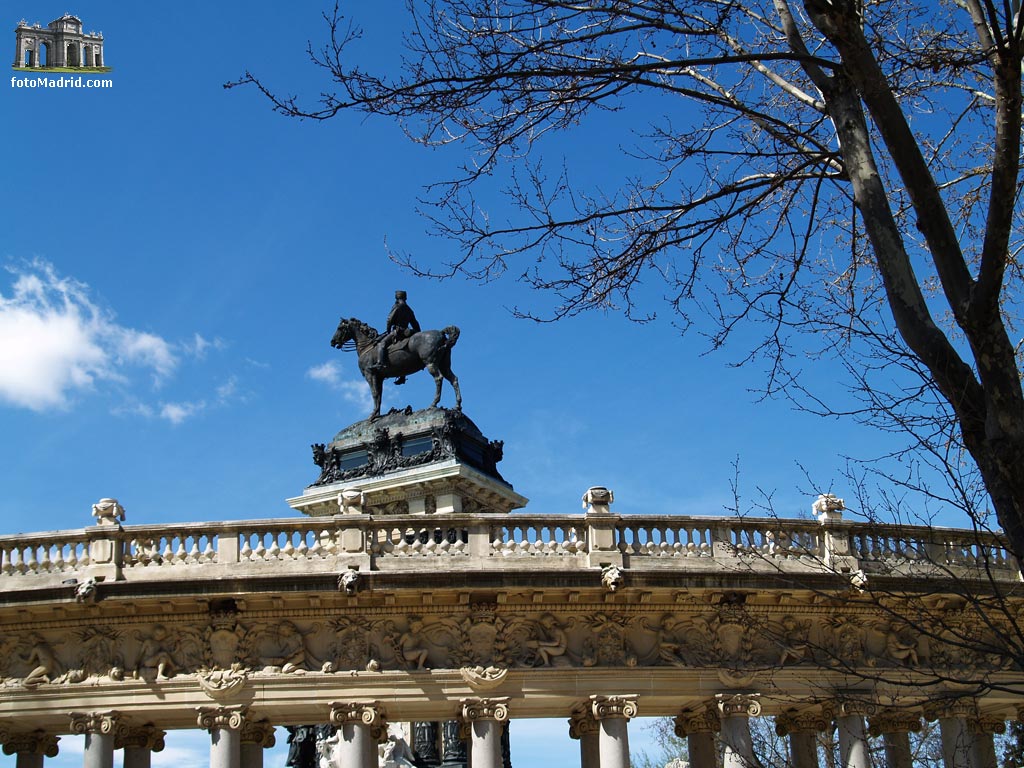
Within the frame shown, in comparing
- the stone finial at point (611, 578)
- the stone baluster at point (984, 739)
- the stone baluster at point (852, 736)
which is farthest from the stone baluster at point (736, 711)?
the stone baluster at point (984, 739)

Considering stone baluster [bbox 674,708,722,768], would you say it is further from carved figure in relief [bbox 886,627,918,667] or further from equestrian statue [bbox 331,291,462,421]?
equestrian statue [bbox 331,291,462,421]

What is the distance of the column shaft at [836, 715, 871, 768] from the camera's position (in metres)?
26.8

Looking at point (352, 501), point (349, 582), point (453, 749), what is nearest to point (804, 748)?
point (453, 749)

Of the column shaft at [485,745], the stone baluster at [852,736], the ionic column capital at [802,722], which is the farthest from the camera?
the ionic column capital at [802,722]

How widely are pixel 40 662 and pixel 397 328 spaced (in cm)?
1391

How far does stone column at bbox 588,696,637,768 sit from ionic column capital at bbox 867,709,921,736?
594 cm

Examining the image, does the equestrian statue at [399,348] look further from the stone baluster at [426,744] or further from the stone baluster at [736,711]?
the stone baluster at [736,711]

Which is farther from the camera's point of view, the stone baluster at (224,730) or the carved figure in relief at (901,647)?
the carved figure in relief at (901,647)

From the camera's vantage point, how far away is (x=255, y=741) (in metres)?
27.1

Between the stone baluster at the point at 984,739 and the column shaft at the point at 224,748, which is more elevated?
the column shaft at the point at 224,748

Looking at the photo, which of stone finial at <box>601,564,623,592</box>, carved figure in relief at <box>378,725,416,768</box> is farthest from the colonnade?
carved figure in relief at <box>378,725,416,768</box>

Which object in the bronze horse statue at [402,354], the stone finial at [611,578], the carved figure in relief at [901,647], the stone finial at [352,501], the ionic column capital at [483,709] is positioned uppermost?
the bronze horse statue at [402,354]

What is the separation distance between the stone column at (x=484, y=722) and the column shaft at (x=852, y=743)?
7044 millimetres

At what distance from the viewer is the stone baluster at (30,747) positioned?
27125 millimetres
